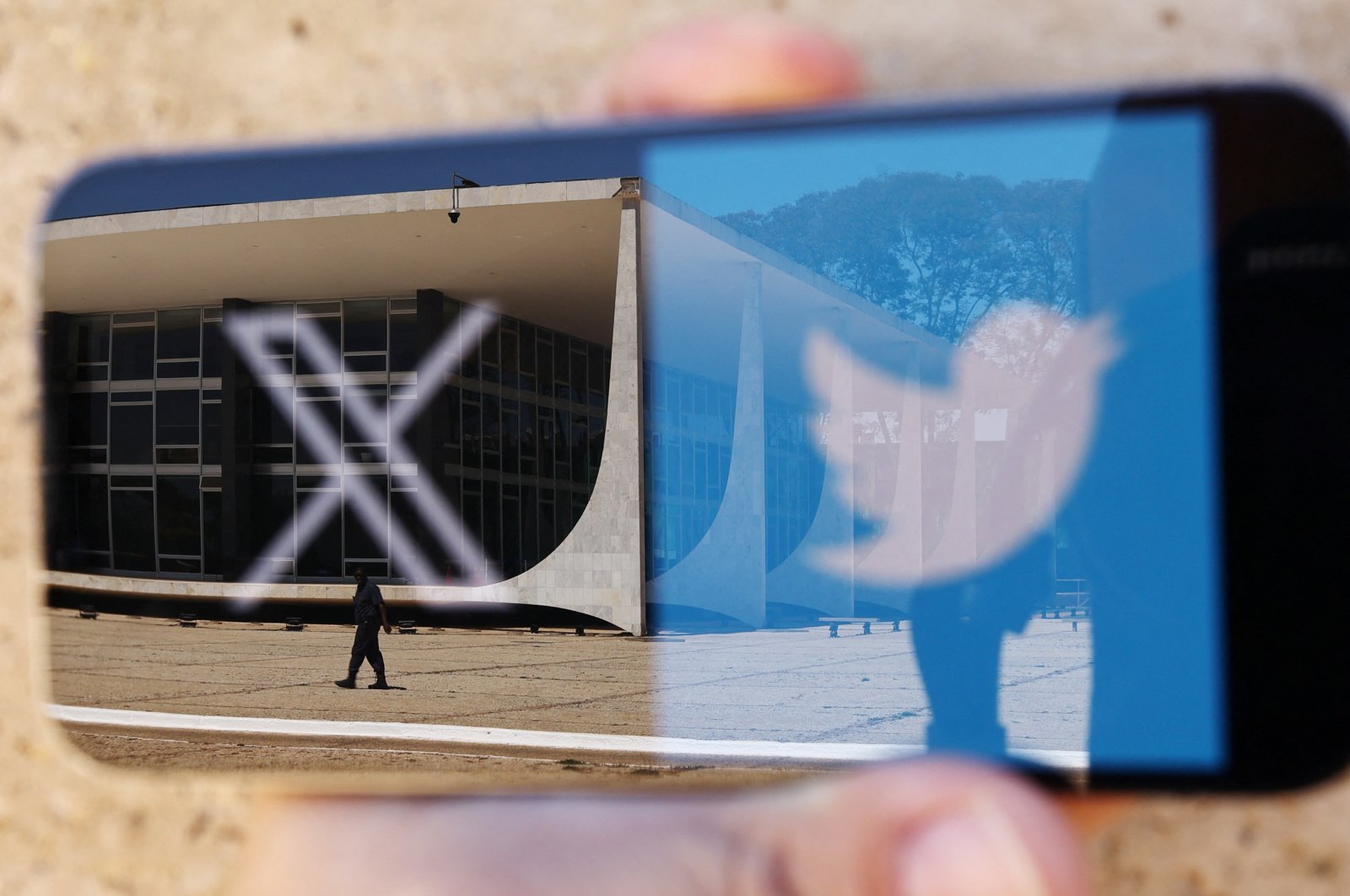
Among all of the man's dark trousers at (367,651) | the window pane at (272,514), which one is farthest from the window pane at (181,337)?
the man's dark trousers at (367,651)

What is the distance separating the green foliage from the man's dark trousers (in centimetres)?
36

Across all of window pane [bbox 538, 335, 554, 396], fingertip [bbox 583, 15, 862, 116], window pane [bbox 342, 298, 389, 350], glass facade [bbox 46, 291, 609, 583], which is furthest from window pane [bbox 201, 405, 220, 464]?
fingertip [bbox 583, 15, 862, 116]

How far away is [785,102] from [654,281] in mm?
198

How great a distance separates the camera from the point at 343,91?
3.08 ft

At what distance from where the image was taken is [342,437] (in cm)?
64

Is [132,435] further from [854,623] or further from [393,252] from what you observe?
[854,623]

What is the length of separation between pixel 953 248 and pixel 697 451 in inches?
8.2

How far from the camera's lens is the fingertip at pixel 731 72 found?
27.4 inches

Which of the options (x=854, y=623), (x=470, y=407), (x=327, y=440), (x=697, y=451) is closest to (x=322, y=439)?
(x=327, y=440)

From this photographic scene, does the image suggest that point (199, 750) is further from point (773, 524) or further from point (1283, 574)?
point (1283, 574)

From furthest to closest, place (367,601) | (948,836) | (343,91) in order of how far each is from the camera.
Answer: (343,91), (367,601), (948,836)

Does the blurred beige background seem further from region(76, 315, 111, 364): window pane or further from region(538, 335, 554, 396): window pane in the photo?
region(538, 335, 554, 396): window pane
